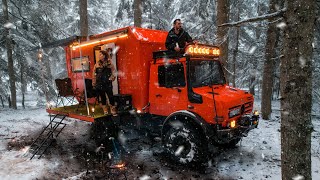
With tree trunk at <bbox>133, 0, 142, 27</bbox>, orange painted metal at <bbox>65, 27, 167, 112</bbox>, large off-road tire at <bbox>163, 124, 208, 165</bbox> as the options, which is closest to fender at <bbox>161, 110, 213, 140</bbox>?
large off-road tire at <bbox>163, 124, 208, 165</bbox>

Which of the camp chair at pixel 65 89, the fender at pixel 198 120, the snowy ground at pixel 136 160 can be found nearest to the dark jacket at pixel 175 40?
the fender at pixel 198 120

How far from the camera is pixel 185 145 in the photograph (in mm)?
6418

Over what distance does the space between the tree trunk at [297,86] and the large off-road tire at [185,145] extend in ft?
9.56

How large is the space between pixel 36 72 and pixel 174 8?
13.1 m

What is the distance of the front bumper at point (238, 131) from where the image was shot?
595 cm

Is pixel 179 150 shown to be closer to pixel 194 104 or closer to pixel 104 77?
pixel 194 104

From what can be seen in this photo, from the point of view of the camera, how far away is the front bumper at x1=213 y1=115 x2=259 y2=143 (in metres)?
5.95

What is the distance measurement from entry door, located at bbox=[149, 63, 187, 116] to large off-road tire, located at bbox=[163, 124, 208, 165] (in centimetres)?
61

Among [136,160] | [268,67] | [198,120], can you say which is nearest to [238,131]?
[198,120]

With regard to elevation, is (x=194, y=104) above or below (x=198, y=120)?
above

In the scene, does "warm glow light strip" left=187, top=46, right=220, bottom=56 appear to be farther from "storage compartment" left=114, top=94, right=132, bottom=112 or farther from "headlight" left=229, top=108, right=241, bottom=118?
"storage compartment" left=114, top=94, right=132, bottom=112

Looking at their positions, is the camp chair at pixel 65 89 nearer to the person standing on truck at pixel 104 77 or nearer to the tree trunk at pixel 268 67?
the person standing on truck at pixel 104 77

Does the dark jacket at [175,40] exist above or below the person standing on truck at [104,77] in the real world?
above

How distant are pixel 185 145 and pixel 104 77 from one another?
3.48 meters
